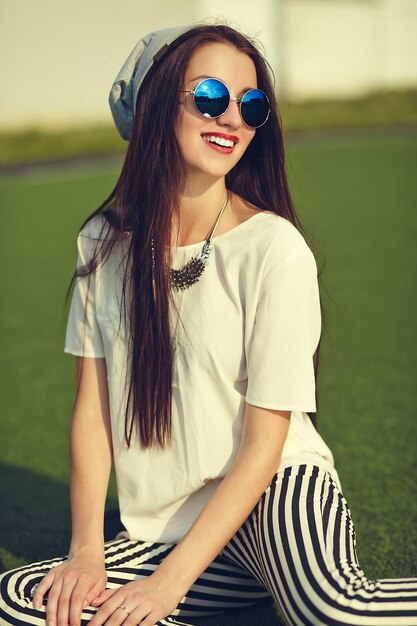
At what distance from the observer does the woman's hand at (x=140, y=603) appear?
189cm

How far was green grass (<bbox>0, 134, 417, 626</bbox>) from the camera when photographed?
3.07 meters

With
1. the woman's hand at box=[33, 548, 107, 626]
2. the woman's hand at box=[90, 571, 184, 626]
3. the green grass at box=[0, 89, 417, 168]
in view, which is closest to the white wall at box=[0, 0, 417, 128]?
the green grass at box=[0, 89, 417, 168]

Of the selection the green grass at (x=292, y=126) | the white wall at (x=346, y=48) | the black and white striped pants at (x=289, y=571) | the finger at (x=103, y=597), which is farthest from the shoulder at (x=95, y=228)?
the white wall at (x=346, y=48)

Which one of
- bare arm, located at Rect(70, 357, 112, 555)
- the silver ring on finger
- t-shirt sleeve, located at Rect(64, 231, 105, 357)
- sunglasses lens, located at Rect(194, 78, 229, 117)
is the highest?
sunglasses lens, located at Rect(194, 78, 229, 117)

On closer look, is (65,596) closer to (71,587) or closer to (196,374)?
(71,587)

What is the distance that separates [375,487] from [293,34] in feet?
61.5

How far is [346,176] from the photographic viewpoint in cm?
1119

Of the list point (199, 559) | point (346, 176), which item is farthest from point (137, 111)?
point (346, 176)

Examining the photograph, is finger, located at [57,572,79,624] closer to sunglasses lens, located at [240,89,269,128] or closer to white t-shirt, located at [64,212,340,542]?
white t-shirt, located at [64,212,340,542]

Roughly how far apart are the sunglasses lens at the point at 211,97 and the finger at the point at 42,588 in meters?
1.01

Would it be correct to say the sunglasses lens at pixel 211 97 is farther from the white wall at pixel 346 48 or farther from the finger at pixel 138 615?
the white wall at pixel 346 48

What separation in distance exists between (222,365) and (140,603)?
52cm

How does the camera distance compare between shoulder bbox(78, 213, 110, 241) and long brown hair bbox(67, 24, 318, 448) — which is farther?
shoulder bbox(78, 213, 110, 241)

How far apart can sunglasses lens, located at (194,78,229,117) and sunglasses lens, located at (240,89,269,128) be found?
5 centimetres
